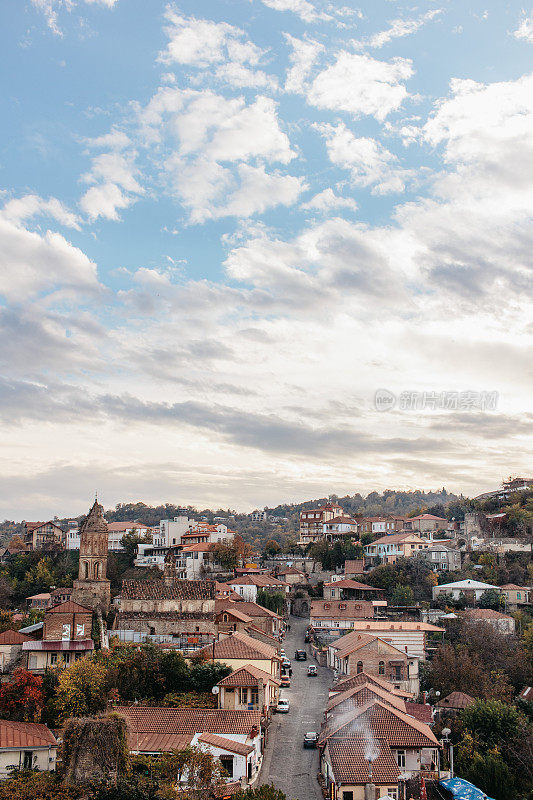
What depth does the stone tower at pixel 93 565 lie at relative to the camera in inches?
1816

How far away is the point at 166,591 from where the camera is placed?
4275 cm

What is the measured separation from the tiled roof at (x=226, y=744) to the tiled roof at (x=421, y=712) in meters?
8.90

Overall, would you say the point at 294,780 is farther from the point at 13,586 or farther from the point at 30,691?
the point at 13,586

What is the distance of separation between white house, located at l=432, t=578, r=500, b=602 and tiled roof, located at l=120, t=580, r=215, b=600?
22592 mm

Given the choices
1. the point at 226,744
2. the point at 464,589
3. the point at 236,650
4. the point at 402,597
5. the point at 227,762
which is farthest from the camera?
the point at 402,597

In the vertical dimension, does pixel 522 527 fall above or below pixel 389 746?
above

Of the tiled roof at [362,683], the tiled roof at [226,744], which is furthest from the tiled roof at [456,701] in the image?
the tiled roof at [226,744]

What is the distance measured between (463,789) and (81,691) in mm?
15380

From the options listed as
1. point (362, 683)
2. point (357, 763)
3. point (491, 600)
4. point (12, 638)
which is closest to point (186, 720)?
point (357, 763)

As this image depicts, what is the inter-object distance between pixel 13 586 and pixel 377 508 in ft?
320

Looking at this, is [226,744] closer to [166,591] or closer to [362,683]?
[362,683]

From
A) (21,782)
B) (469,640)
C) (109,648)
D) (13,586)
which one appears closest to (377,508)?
(13,586)

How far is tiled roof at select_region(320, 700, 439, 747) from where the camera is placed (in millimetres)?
27547

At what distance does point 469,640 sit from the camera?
45.9 metres
